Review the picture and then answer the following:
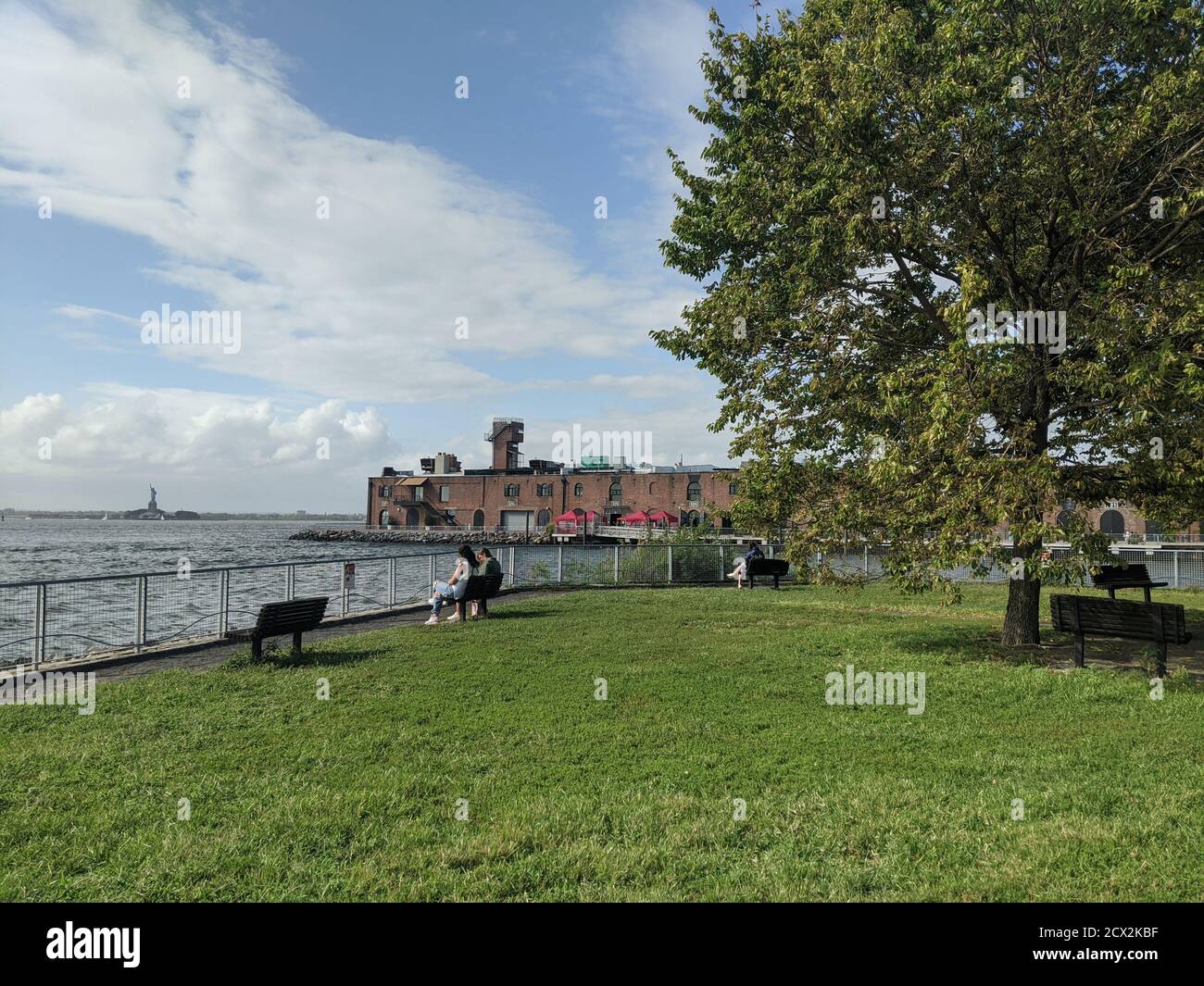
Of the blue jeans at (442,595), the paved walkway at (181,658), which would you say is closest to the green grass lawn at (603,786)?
the paved walkway at (181,658)

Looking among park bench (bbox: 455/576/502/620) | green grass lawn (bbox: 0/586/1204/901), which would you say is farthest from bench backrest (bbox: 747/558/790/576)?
green grass lawn (bbox: 0/586/1204/901)

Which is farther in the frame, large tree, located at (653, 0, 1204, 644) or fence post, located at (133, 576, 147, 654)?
fence post, located at (133, 576, 147, 654)

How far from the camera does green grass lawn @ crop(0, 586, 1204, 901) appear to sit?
430cm

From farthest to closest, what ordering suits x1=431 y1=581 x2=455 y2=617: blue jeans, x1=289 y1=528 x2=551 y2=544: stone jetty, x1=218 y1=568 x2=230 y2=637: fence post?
x1=289 y1=528 x2=551 y2=544: stone jetty < x1=431 y1=581 x2=455 y2=617: blue jeans < x1=218 y1=568 x2=230 y2=637: fence post

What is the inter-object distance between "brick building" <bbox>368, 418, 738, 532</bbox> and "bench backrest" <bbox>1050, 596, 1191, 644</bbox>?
64.9 metres

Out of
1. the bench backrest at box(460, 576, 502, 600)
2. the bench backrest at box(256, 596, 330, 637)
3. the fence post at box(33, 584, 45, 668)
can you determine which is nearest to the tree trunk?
the bench backrest at box(460, 576, 502, 600)

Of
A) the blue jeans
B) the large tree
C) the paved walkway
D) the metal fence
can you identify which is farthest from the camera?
the blue jeans

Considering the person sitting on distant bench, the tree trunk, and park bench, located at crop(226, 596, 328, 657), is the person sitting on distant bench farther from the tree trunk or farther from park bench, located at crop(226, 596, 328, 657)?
the tree trunk

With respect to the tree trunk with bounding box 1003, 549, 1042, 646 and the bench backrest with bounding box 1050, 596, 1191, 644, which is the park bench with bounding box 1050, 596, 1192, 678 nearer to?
the bench backrest with bounding box 1050, 596, 1191, 644

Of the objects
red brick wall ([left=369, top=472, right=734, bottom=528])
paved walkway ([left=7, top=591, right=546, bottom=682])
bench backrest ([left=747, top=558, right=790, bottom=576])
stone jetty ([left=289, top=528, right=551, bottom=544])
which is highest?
red brick wall ([left=369, top=472, right=734, bottom=528])

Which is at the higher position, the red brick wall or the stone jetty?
the red brick wall

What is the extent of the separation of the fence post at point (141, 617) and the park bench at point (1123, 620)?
14.2 meters

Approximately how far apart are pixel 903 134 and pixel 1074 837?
9435 mm

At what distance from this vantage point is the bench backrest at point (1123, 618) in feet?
31.7
